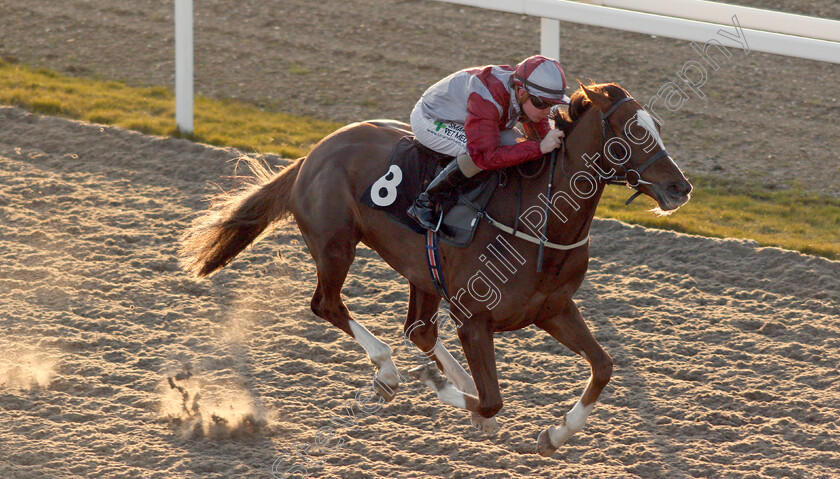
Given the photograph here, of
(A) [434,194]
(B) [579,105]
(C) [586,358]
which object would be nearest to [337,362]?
(A) [434,194]

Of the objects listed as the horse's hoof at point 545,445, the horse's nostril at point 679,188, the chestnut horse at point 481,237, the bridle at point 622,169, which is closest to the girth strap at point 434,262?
the chestnut horse at point 481,237

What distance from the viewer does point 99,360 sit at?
5047 millimetres

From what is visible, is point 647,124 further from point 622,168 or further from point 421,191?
point 421,191

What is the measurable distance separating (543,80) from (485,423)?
1526mm

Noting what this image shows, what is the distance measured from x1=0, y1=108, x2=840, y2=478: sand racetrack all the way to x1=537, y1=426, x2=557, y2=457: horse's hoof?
0.11m

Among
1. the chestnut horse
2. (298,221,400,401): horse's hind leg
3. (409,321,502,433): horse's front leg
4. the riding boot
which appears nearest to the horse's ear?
the chestnut horse

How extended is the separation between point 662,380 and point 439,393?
4.26ft

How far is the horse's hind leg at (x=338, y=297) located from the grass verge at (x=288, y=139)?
3144mm

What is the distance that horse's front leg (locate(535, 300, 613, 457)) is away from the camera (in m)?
4.10

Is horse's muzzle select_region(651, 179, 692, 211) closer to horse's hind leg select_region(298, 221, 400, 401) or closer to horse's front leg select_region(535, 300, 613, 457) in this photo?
horse's front leg select_region(535, 300, 613, 457)

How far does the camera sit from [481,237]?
13.3 ft

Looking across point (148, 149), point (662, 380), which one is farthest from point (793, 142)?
point (148, 149)

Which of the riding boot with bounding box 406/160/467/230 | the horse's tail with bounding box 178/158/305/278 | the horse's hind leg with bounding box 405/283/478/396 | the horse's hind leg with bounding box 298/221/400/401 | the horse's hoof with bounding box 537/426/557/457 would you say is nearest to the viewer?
the riding boot with bounding box 406/160/467/230

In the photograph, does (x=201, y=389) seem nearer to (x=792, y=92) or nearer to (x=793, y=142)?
(x=793, y=142)
